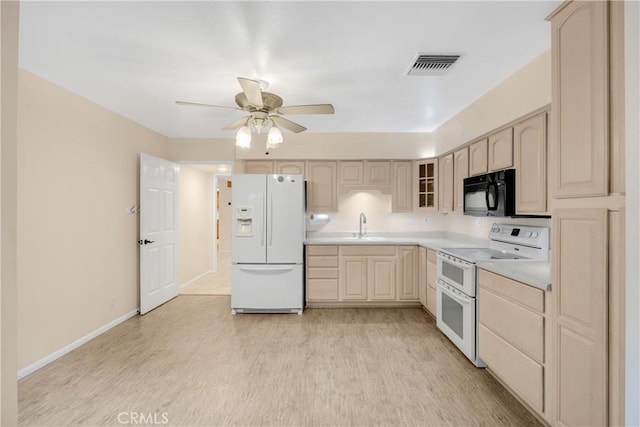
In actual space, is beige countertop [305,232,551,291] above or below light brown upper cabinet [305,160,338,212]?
below

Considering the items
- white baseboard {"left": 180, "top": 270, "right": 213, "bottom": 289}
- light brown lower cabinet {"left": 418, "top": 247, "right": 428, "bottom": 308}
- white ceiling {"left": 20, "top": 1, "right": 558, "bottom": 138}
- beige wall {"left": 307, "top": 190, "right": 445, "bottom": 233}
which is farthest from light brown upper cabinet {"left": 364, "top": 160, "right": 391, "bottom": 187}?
white baseboard {"left": 180, "top": 270, "right": 213, "bottom": 289}

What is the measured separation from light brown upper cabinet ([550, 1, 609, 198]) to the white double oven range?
3.45 feet

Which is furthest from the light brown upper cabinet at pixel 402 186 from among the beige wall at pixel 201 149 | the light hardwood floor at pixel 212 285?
the light hardwood floor at pixel 212 285

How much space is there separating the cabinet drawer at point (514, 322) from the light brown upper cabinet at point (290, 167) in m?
2.81

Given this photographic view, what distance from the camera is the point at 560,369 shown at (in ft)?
5.07

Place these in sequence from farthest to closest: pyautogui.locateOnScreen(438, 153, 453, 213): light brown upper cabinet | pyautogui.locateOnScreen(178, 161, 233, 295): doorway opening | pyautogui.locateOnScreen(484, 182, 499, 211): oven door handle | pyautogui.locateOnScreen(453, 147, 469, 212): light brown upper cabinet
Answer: pyautogui.locateOnScreen(178, 161, 233, 295): doorway opening, pyautogui.locateOnScreen(438, 153, 453, 213): light brown upper cabinet, pyautogui.locateOnScreen(453, 147, 469, 212): light brown upper cabinet, pyautogui.locateOnScreen(484, 182, 499, 211): oven door handle

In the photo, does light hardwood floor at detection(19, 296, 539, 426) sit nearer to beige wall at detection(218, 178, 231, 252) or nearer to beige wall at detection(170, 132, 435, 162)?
beige wall at detection(170, 132, 435, 162)

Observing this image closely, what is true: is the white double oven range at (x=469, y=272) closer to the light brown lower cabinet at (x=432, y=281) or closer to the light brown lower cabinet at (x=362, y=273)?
the light brown lower cabinet at (x=432, y=281)

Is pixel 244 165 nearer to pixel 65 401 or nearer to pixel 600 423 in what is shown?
pixel 65 401

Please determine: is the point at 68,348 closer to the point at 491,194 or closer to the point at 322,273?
the point at 322,273

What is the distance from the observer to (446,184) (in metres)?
3.83

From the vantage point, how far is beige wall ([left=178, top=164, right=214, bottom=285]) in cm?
495

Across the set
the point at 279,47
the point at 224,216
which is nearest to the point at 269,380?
the point at 279,47

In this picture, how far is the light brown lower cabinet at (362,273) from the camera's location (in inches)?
154
